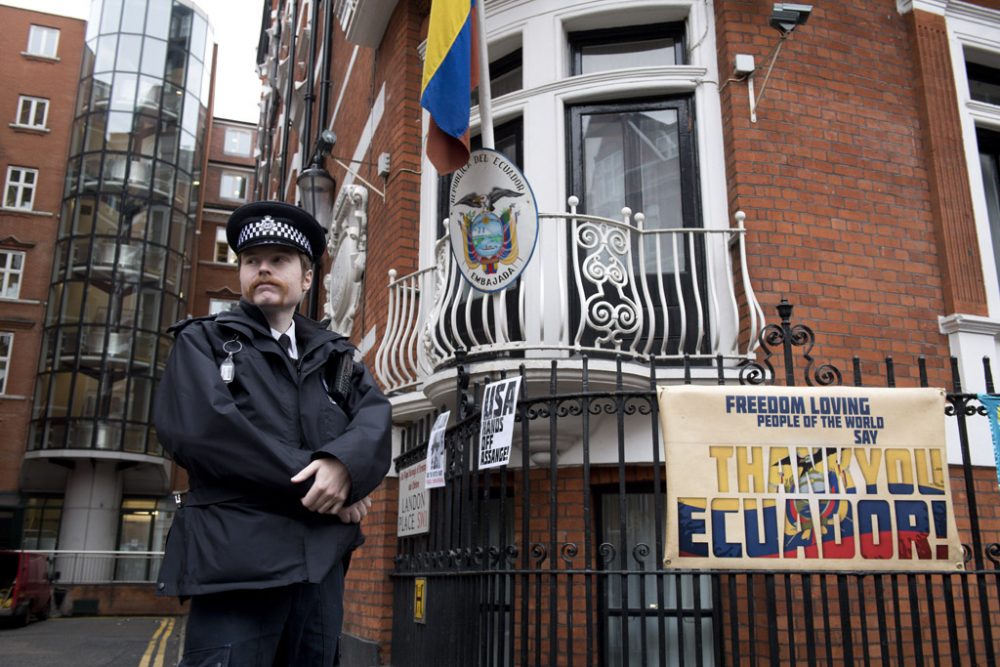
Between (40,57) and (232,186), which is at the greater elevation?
(40,57)

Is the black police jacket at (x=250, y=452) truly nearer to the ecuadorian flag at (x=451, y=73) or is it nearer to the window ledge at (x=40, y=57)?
the ecuadorian flag at (x=451, y=73)

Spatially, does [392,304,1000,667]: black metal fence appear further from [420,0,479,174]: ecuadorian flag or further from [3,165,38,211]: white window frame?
[3,165,38,211]: white window frame

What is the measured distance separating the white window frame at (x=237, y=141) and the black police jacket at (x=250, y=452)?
4165 centimetres

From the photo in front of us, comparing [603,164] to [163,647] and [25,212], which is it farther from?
[25,212]

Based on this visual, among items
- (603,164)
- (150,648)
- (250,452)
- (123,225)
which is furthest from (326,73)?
(123,225)

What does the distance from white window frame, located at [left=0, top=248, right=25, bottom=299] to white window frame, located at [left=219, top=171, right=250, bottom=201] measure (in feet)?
33.8

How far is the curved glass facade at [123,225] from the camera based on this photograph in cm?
3042

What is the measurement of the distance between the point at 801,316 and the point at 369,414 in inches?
177

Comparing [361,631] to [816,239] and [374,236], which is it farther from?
[816,239]

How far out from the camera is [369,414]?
8.73 feet

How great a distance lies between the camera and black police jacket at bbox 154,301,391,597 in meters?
2.33

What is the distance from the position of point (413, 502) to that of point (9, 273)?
30565mm

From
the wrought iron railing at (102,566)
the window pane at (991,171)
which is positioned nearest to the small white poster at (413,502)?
the window pane at (991,171)

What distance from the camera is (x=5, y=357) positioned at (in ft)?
102
